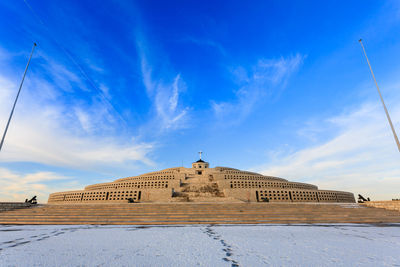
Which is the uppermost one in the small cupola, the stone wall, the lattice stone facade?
the small cupola

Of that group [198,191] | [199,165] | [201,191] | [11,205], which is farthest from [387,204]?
[199,165]

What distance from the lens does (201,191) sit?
29.8m

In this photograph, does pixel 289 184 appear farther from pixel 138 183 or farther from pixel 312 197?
A: pixel 138 183

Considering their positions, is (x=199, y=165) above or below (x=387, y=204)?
above

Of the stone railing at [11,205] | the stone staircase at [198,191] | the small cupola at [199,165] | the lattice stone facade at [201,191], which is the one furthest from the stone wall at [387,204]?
the small cupola at [199,165]

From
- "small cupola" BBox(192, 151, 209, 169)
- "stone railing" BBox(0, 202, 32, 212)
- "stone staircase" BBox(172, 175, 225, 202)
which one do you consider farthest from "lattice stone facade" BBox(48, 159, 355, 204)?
"stone railing" BBox(0, 202, 32, 212)

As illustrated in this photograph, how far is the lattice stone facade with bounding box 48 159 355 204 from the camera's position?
27.1 meters

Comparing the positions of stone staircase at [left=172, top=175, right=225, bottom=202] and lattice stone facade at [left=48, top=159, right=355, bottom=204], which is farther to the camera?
lattice stone facade at [left=48, top=159, right=355, bottom=204]

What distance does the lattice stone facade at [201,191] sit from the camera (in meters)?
27.1

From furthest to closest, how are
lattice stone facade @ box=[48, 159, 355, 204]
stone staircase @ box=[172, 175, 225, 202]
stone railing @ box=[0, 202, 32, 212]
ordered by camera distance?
lattice stone facade @ box=[48, 159, 355, 204]
stone staircase @ box=[172, 175, 225, 202]
stone railing @ box=[0, 202, 32, 212]

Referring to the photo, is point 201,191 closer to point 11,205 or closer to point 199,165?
point 199,165

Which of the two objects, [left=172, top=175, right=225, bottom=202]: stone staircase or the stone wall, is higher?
[left=172, top=175, right=225, bottom=202]: stone staircase

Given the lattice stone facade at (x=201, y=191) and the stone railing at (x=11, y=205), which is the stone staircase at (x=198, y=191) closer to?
the lattice stone facade at (x=201, y=191)

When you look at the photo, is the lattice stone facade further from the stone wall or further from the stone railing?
the stone railing
